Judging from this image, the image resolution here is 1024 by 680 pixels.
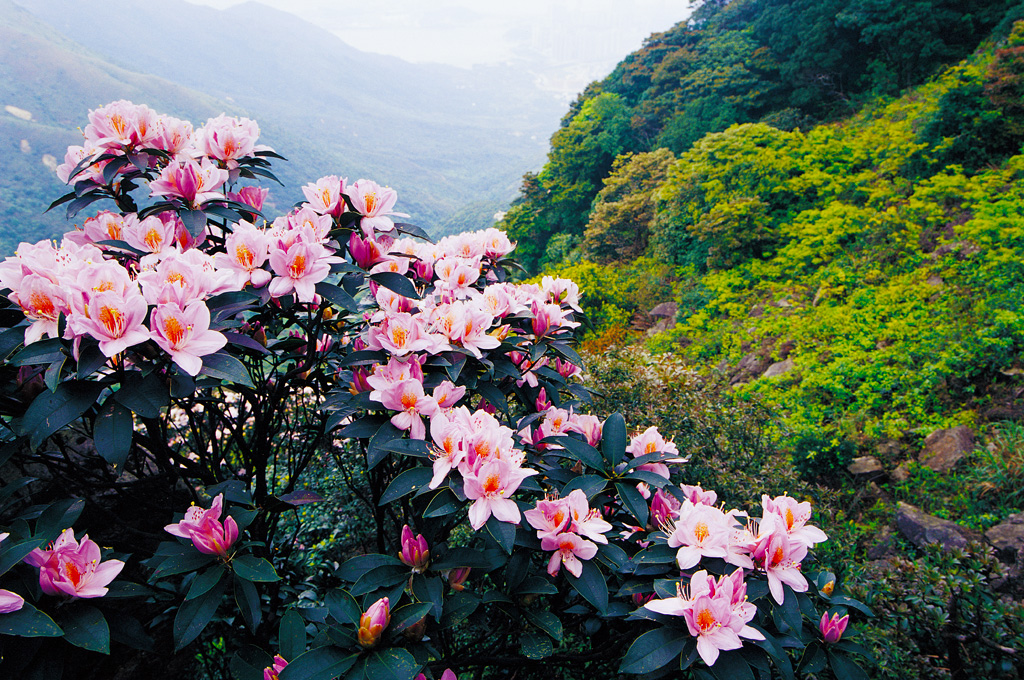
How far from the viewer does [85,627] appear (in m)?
0.73

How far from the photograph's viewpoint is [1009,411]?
3037 mm

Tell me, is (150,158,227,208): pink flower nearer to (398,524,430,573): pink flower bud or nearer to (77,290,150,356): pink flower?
(77,290,150,356): pink flower

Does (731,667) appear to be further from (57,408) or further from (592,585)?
(57,408)

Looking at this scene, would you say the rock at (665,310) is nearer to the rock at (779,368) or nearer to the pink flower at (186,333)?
the rock at (779,368)

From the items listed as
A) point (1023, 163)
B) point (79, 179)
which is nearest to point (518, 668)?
point (79, 179)

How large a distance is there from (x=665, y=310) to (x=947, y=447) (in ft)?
13.0

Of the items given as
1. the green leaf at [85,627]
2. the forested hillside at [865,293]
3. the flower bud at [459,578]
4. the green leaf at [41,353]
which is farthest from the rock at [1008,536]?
the green leaf at [41,353]

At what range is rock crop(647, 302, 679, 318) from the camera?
671cm

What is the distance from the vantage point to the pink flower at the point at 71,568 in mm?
728

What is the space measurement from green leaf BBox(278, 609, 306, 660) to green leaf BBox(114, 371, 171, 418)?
46 cm

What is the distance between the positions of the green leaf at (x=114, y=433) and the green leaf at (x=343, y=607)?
41 centimetres

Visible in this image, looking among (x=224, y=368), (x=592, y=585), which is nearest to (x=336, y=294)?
(x=224, y=368)

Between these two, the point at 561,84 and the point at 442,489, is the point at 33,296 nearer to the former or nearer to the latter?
the point at 442,489

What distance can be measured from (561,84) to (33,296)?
6524 cm
